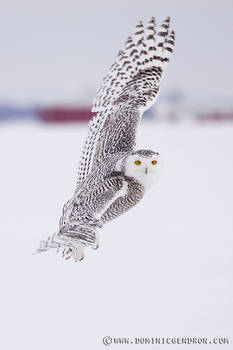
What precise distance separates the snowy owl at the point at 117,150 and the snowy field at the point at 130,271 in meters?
0.31

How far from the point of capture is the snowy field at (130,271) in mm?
2781

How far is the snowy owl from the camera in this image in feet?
8.98

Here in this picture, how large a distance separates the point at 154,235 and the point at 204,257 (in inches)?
23.7

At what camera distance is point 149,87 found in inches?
145

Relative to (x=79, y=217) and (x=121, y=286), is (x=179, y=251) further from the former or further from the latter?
(x=79, y=217)

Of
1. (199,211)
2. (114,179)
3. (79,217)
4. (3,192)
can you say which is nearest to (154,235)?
(199,211)

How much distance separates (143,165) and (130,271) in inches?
31.8

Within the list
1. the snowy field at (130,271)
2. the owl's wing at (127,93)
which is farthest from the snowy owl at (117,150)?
the snowy field at (130,271)

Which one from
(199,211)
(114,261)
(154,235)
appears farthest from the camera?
(199,211)

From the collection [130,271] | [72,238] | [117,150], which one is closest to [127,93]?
[117,150]

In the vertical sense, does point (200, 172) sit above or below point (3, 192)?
above

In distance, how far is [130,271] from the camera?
347cm

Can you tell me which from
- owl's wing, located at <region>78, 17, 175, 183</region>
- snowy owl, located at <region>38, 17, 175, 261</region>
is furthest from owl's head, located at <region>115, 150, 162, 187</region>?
owl's wing, located at <region>78, 17, 175, 183</region>

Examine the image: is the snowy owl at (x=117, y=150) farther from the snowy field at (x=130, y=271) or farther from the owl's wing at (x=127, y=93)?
the snowy field at (x=130, y=271)
